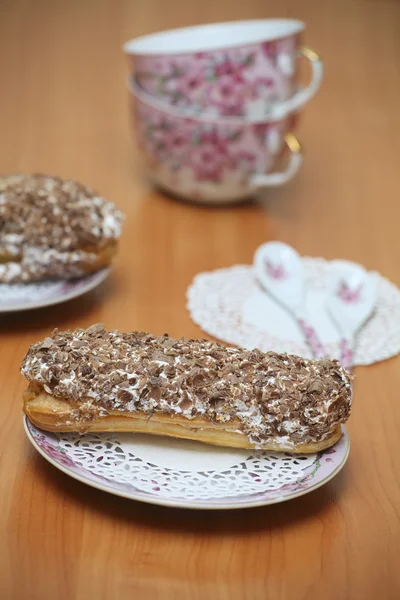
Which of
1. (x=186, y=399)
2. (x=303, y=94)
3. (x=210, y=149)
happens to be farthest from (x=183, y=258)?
(x=186, y=399)

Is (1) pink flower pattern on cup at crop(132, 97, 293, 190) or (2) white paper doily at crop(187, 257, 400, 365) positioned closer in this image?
(2) white paper doily at crop(187, 257, 400, 365)

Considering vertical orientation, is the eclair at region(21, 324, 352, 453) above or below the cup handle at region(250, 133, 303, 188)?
below

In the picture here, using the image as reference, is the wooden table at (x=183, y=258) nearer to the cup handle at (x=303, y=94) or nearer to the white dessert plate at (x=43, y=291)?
the white dessert plate at (x=43, y=291)

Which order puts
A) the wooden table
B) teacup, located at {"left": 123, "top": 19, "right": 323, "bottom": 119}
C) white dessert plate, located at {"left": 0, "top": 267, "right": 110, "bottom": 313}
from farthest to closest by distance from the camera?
teacup, located at {"left": 123, "top": 19, "right": 323, "bottom": 119}
white dessert plate, located at {"left": 0, "top": 267, "right": 110, "bottom": 313}
the wooden table

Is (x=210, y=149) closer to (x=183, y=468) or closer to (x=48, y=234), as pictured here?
Answer: (x=48, y=234)

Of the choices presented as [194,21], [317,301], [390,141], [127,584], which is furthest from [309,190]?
[127,584]

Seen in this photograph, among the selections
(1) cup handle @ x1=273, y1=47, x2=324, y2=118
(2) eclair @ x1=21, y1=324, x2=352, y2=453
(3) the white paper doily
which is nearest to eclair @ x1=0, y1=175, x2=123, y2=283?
(3) the white paper doily

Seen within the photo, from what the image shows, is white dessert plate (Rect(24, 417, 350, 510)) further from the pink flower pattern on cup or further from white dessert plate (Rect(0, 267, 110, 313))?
the pink flower pattern on cup
